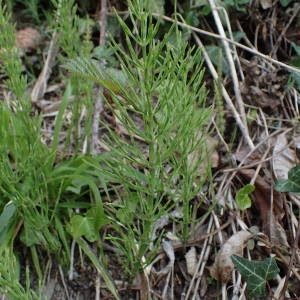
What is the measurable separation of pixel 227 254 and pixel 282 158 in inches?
18.4

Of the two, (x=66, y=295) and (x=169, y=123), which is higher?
(x=169, y=123)

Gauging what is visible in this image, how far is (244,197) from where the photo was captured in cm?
184

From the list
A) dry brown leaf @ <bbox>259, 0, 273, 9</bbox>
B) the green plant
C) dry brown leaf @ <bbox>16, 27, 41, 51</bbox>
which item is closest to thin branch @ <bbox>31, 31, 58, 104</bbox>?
dry brown leaf @ <bbox>16, 27, 41, 51</bbox>

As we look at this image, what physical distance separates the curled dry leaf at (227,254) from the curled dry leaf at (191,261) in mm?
67

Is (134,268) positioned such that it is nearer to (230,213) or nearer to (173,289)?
(173,289)

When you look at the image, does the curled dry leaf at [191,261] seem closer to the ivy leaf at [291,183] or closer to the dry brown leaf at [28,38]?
the ivy leaf at [291,183]

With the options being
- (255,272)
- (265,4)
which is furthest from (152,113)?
(265,4)

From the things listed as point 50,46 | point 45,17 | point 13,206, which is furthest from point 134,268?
point 45,17

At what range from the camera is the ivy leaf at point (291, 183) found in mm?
1726

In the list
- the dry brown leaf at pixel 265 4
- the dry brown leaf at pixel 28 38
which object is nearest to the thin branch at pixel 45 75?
the dry brown leaf at pixel 28 38

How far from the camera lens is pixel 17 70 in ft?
6.07

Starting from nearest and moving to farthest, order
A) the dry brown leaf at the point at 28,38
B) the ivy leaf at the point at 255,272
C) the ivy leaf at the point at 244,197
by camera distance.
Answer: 1. the ivy leaf at the point at 255,272
2. the ivy leaf at the point at 244,197
3. the dry brown leaf at the point at 28,38

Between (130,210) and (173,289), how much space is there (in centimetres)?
43

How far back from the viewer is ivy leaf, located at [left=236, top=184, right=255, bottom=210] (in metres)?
1.83
